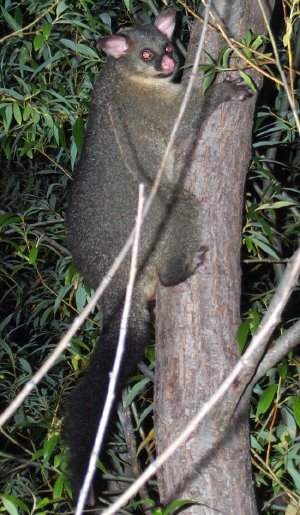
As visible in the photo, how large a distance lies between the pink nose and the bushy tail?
1393 mm

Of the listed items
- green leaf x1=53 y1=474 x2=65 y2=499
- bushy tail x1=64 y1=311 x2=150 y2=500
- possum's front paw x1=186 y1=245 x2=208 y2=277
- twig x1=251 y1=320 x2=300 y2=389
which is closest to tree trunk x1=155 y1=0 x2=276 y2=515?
possum's front paw x1=186 y1=245 x2=208 y2=277

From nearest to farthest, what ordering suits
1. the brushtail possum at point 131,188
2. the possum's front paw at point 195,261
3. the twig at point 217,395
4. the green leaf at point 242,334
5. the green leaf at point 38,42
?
1. the twig at point 217,395
2. the green leaf at point 242,334
3. the possum's front paw at point 195,261
4. the brushtail possum at point 131,188
5. the green leaf at point 38,42

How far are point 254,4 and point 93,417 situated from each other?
1982 millimetres

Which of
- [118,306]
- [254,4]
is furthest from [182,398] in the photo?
[254,4]

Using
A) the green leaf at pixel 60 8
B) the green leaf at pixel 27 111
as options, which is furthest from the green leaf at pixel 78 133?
the green leaf at pixel 60 8

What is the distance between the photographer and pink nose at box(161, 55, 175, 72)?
3822 millimetres

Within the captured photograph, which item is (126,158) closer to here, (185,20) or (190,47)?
(190,47)

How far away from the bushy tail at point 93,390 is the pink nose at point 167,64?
1393mm

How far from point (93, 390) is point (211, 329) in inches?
24.5

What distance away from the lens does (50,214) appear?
4.65 metres

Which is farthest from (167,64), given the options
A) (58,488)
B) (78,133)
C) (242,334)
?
(58,488)

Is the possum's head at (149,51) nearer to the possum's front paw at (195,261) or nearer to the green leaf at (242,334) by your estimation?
the possum's front paw at (195,261)

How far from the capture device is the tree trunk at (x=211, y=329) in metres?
2.80

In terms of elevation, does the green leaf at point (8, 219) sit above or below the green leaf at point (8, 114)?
below
